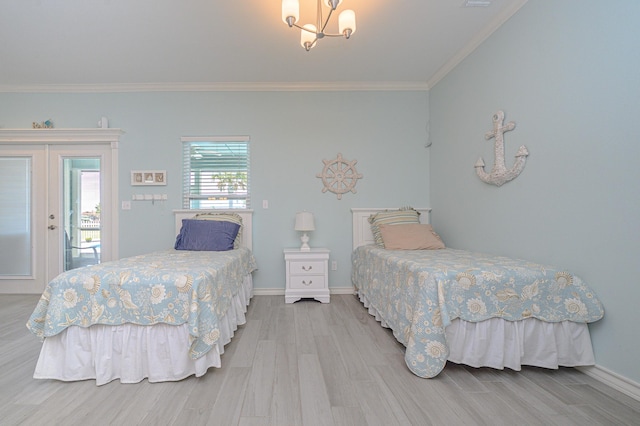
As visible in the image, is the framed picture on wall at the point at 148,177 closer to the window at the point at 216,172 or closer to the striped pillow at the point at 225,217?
the window at the point at 216,172

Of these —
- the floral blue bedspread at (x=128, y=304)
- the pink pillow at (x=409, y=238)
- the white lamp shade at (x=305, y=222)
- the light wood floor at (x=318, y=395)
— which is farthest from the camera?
the white lamp shade at (x=305, y=222)

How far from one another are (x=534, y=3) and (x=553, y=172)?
4.20ft

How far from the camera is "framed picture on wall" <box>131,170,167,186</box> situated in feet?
12.6

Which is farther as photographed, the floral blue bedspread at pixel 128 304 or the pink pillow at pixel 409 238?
the pink pillow at pixel 409 238

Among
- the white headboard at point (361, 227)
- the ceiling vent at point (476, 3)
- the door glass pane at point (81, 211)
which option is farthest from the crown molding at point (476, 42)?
the door glass pane at point (81, 211)

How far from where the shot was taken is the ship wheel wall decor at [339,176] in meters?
3.92

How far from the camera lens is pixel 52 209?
12.8 feet

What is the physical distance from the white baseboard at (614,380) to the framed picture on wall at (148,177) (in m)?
4.29

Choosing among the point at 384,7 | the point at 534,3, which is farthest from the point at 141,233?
the point at 534,3

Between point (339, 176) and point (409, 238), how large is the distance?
1.23 m

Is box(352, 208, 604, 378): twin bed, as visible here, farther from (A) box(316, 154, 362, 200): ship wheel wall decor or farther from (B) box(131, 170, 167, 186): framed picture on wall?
(B) box(131, 170, 167, 186): framed picture on wall

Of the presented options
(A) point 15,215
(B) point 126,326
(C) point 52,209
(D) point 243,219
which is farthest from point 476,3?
(A) point 15,215

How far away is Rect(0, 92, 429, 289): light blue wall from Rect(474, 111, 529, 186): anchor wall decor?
4.34 ft

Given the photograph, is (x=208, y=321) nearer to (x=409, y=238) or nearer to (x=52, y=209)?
(x=409, y=238)
